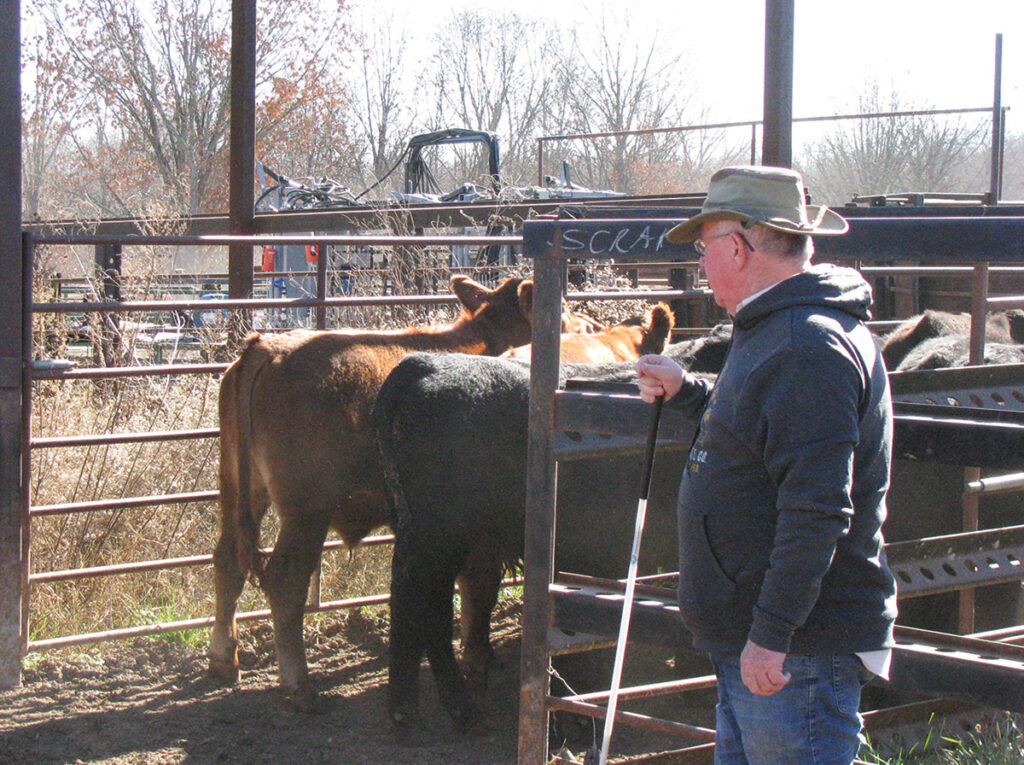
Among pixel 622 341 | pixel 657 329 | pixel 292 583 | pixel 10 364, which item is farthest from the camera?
pixel 622 341

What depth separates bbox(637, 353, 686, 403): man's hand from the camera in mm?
2438

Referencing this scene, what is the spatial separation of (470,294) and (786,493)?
14.5ft

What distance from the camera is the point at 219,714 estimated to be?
4512 mm

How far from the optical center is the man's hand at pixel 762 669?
193cm

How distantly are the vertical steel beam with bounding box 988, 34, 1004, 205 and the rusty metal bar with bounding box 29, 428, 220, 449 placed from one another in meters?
7.49

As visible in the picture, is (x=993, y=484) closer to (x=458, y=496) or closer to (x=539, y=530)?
(x=539, y=530)

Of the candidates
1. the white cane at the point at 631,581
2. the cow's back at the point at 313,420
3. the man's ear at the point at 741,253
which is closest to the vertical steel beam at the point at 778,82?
the cow's back at the point at 313,420

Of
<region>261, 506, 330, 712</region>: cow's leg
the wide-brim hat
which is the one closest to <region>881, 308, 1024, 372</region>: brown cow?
<region>261, 506, 330, 712</region>: cow's leg

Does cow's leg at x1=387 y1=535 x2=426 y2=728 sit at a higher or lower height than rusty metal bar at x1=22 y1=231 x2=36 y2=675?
lower

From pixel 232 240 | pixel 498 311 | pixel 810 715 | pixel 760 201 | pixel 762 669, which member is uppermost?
pixel 232 240

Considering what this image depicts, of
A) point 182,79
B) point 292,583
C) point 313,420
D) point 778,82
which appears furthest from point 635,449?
point 182,79

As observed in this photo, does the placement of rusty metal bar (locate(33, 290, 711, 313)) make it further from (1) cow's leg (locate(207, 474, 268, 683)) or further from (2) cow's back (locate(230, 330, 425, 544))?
(1) cow's leg (locate(207, 474, 268, 683))

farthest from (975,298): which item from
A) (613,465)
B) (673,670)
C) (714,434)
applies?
(714,434)

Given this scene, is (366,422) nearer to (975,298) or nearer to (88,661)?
(88,661)
